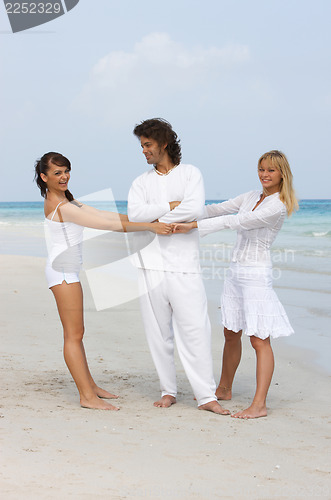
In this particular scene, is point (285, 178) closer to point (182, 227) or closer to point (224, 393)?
point (182, 227)

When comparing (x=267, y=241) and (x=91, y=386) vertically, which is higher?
(x=267, y=241)

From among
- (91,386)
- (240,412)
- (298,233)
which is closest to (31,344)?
(91,386)

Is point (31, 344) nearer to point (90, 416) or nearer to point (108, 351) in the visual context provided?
point (108, 351)

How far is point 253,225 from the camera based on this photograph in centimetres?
398

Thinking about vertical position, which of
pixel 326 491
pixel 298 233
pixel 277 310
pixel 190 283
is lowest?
pixel 298 233

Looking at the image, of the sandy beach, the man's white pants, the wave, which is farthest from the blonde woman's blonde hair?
the wave

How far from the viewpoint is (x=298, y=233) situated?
23922 mm

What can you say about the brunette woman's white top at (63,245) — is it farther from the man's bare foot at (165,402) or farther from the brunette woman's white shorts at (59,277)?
the man's bare foot at (165,402)

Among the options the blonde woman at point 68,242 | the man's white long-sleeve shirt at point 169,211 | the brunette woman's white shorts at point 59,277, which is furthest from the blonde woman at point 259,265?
the brunette woman's white shorts at point 59,277

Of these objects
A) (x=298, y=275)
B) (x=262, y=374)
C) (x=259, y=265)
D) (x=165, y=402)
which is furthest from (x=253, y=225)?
(x=298, y=275)

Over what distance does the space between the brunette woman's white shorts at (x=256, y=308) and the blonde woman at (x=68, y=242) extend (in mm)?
676

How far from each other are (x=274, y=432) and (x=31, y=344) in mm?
2775

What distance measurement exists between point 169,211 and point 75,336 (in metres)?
1.03

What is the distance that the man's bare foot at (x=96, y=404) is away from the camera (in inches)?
160
